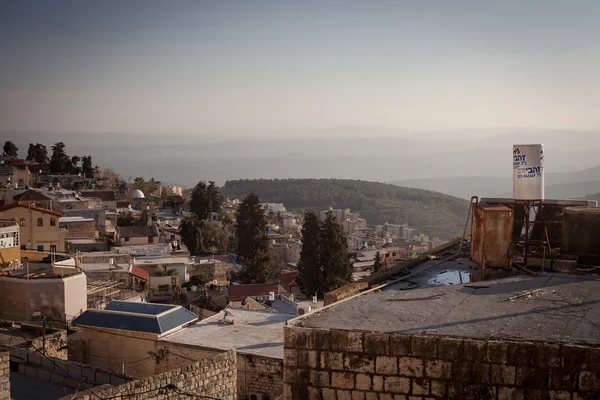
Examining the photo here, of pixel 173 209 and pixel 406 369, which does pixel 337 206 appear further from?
pixel 406 369

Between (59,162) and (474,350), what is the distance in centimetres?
6199

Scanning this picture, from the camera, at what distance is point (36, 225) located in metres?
30.2

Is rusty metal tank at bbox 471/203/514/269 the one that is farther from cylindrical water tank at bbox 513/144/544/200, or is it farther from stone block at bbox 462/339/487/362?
stone block at bbox 462/339/487/362

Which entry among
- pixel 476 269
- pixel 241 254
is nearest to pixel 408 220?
pixel 241 254

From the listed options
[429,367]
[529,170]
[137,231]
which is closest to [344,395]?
[429,367]

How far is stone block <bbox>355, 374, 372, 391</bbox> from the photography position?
4859mm

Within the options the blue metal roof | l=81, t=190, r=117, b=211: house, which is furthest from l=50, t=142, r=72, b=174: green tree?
the blue metal roof

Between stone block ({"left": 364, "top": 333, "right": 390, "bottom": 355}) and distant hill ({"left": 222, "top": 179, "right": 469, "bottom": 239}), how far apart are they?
98.5 metres

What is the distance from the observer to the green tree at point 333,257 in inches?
1291

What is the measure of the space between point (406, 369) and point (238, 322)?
1175cm

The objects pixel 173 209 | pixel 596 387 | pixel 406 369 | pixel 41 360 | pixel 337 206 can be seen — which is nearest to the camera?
pixel 596 387

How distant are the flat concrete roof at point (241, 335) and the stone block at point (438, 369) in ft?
26.9

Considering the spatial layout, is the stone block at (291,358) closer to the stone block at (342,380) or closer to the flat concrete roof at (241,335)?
the stone block at (342,380)

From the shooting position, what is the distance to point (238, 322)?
16094mm
